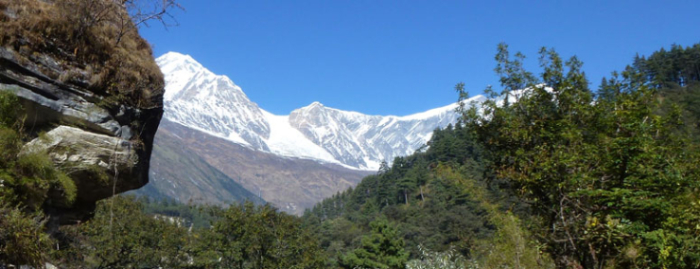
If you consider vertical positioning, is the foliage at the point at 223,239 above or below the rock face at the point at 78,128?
below

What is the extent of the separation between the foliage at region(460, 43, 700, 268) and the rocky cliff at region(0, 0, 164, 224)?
26.9 feet

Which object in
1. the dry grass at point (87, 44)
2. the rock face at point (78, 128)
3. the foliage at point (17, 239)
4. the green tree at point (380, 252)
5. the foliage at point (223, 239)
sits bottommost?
the green tree at point (380, 252)

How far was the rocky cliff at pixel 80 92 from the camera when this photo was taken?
32.4 ft

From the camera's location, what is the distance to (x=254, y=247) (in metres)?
29.1

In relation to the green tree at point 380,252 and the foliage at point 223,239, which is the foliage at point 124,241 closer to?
the foliage at point 223,239

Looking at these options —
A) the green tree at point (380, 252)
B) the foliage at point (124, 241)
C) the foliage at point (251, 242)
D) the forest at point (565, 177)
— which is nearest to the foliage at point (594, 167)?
the forest at point (565, 177)

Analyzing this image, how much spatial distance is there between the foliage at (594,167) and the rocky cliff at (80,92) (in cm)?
821

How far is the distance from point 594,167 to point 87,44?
37.7ft

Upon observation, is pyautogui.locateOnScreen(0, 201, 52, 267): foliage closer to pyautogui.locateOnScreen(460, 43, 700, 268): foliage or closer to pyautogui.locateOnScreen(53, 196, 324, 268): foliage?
pyautogui.locateOnScreen(460, 43, 700, 268): foliage

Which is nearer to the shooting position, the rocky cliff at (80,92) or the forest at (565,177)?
the forest at (565,177)

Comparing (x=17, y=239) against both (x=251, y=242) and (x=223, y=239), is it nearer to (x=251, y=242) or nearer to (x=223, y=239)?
(x=251, y=242)

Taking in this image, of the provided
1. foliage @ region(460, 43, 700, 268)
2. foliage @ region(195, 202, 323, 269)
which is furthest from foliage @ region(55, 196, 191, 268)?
foliage @ region(460, 43, 700, 268)

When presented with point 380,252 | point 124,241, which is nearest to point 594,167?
point 124,241

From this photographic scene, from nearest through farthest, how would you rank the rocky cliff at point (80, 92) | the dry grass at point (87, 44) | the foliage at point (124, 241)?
1. the rocky cliff at point (80, 92)
2. the dry grass at point (87, 44)
3. the foliage at point (124, 241)
